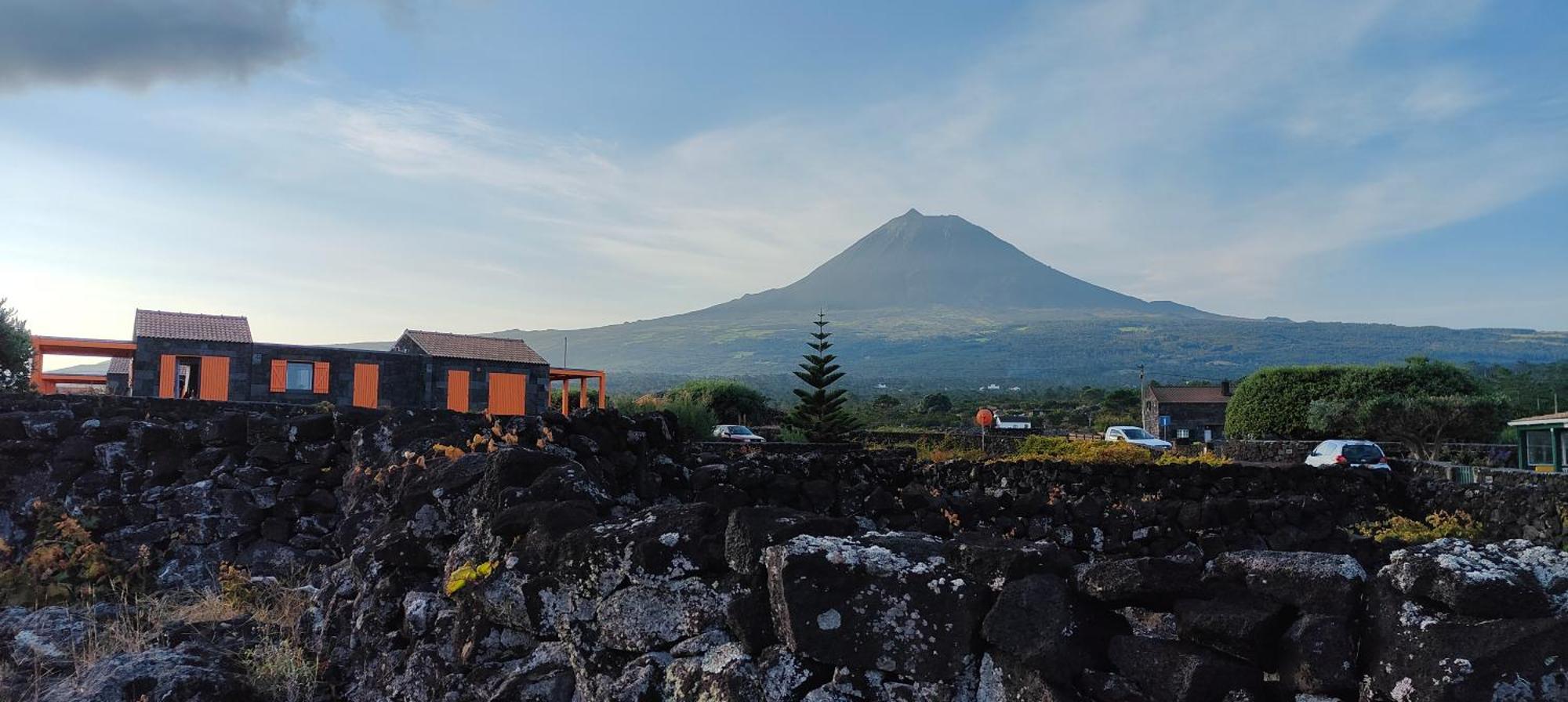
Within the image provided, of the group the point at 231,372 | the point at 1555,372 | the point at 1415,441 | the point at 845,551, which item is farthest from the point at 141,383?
the point at 1555,372

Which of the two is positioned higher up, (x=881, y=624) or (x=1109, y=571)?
(x=1109, y=571)

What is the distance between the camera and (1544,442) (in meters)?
33.8

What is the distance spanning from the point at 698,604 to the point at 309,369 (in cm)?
3407

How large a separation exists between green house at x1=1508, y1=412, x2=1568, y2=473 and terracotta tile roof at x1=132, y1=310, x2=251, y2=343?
1634 inches

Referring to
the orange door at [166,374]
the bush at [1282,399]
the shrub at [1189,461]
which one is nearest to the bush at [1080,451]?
the shrub at [1189,461]

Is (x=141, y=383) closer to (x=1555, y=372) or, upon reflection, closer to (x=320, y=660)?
(x=320, y=660)

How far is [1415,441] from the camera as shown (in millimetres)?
44312

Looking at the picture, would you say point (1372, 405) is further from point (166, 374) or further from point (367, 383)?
point (166, 374)

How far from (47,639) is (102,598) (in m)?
2.76

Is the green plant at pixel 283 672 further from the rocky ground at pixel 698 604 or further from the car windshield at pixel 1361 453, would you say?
the car windshield at pixel 1361 453

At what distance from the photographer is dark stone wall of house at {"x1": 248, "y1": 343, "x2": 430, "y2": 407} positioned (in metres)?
32.6

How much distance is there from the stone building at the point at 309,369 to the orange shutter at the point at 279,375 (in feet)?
0.09

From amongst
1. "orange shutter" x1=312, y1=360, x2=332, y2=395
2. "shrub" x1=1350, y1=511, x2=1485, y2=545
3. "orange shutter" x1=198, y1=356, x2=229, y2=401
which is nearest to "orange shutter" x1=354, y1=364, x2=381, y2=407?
"orange shutter" x1=312, y1=360, x2=332, y2=395

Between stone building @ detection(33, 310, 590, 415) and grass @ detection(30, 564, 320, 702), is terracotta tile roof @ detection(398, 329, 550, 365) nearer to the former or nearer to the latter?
stone building @ detection(33, 310, 590, 415)
